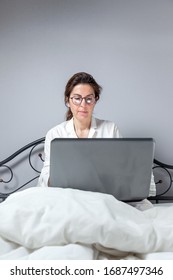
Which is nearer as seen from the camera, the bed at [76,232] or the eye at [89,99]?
the bed at [76,232]

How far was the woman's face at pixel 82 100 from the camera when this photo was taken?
5.33ft

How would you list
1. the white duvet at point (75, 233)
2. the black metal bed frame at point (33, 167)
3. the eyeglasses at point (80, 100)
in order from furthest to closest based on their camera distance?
the black metal bed frame at point (33, 167) < the eyeglasses at point (80, 100) < the white duvet at point (75, 233)

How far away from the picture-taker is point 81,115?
164 cm

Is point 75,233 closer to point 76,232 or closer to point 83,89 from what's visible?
point 76,232

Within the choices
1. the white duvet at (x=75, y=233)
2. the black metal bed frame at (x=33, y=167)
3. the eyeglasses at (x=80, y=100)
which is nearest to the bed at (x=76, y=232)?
the white duvet at (x=75, y=233)

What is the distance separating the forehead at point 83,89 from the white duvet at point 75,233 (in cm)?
86

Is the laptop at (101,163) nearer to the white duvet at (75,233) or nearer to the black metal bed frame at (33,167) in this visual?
the white duvet at (75,233)

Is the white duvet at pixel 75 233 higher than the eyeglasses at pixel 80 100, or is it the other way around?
the eyeglasses at pixel 80 100

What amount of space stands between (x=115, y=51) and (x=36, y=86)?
1.76 ft

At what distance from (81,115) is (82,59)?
1.66ft

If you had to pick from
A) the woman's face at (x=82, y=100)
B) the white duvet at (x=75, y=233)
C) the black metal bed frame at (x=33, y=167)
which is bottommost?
the black metal bed frame at (x=33, y=167)

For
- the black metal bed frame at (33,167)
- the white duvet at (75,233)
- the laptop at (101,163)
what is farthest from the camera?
the black metal bed frame at (33,167)

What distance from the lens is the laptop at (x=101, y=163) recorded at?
3.35 ft

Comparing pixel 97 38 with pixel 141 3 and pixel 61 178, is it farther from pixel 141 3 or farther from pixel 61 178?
pixel 61 178
